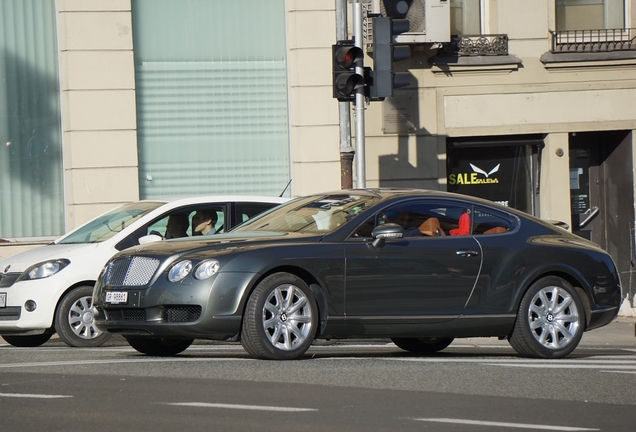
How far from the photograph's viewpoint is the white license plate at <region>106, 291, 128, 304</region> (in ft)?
29.1

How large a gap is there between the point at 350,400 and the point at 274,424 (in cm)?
88

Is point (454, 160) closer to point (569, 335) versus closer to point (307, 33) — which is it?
point (307, 33)

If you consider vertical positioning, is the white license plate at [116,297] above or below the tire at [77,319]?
above

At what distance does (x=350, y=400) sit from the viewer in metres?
6.75

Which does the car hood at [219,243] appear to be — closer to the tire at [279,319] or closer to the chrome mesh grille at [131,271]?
the chrome mesh grille at [131,271]

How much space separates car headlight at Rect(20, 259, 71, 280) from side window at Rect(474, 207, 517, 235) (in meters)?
4.26

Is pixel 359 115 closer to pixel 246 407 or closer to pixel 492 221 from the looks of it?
pixel 492 221

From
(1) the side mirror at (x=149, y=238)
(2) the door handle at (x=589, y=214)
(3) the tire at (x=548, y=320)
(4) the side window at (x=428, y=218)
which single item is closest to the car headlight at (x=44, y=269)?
(1) the side mirror at (x=149, y=238)

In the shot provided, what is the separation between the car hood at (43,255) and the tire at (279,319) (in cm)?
363

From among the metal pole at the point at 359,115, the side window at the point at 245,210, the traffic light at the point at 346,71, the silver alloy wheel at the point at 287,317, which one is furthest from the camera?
the metal pole at the point at 359,115

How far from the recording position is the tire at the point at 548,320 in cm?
978

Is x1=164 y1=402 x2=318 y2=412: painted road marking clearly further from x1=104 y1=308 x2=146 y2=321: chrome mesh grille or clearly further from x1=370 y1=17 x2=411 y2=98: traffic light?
x1=370 y1=17 x2=411 y2=98: traffic light

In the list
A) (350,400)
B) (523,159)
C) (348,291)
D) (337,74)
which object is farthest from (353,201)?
(523,159)

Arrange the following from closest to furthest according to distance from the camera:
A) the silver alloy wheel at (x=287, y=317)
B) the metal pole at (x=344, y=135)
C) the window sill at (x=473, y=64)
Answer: the silver alloy wheel at (x=287, y=317) < the metal pole at (x=344, y=135) < the window sill at (x=473, y=64)
